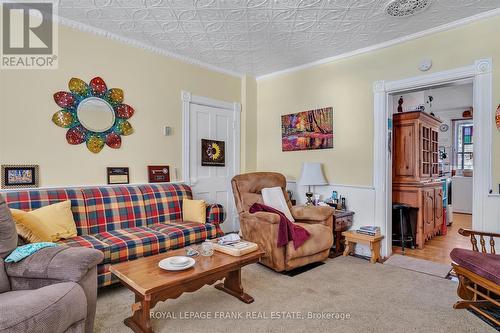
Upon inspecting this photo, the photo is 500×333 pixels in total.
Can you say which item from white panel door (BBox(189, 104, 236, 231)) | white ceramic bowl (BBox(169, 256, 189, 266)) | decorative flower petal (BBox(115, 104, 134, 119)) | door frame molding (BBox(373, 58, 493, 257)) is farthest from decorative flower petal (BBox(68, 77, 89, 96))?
door frame molding (BBox(373, 58, 493, 257))

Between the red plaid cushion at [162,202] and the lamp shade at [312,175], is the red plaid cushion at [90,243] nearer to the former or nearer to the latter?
the red plaid cushion at [162,202]

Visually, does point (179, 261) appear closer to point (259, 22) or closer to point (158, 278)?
point (158, 278)

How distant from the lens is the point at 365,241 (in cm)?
338

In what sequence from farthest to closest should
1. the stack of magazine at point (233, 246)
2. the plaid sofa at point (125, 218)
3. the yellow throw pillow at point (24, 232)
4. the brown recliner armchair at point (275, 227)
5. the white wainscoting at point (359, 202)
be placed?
the white wainscoting at point (359, 202) → the brown recliner armchair at point (275, 227) → the plaid sofa at point (125, 218) → the stack of magazine at point (233, 246) → the yellow throw pillow at point (24, 232)

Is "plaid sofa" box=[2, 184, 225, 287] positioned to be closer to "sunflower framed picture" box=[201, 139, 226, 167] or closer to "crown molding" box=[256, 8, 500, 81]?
"sunflower framed picture" box=[201, 139, 226, 167]

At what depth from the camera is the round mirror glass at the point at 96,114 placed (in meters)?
3.16

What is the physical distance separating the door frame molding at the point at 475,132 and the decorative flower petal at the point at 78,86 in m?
3.36

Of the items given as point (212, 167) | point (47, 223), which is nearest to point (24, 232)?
point (47, 223)

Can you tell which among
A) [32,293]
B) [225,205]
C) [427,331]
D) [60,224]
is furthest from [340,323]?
[225,205]

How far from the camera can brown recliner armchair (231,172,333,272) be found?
2928 millimetres

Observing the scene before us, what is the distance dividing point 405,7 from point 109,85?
3197mm

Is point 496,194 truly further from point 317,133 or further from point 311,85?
point 311,85

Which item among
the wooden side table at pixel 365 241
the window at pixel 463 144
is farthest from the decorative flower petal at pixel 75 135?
the window at pixel 463 144

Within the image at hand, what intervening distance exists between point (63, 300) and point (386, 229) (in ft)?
11.0
